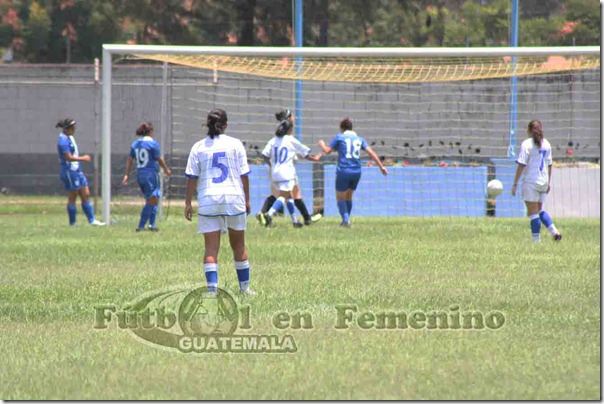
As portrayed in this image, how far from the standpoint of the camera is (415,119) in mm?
29078

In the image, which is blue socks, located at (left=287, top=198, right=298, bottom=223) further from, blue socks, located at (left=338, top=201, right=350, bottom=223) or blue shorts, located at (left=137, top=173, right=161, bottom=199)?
blue shorts, located at (left=137, top=173, right=161, bottom=199)

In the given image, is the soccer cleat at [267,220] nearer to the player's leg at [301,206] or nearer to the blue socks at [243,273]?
the player's leg at [301,206]

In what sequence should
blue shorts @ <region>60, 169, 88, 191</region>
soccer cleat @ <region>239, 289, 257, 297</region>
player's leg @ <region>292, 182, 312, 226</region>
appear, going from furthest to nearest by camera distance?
1. blue shorts @ <region>60, 169, 88, 191</region>
2. player's leg @ <region>292, 182, 312, 226</region>
3. soccer cleat @ <region>239, 289, 257, 297</region>

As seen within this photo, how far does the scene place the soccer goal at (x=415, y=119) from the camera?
81.1ft

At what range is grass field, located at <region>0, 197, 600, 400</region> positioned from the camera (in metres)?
7.89

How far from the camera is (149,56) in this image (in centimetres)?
2242

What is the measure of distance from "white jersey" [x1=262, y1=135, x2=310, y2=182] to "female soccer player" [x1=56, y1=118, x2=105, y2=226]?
323 cm

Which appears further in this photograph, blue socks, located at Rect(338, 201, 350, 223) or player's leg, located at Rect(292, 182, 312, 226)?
player's leg, located at Rect(292, 182, 312, 226)

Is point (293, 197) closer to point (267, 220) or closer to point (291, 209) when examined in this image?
point (291, 209)

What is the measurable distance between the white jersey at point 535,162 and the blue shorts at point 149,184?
664cm

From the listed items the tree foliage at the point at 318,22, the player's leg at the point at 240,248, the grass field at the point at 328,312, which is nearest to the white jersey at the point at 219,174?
the player's leg at the point at 240,248

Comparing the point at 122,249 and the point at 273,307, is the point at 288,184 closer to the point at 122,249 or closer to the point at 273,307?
the point at 122,249

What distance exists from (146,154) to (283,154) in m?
2.38

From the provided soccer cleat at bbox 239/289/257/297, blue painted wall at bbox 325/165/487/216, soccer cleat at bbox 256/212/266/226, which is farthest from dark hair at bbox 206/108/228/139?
blue painted wall at bbox 325/165/487/216
